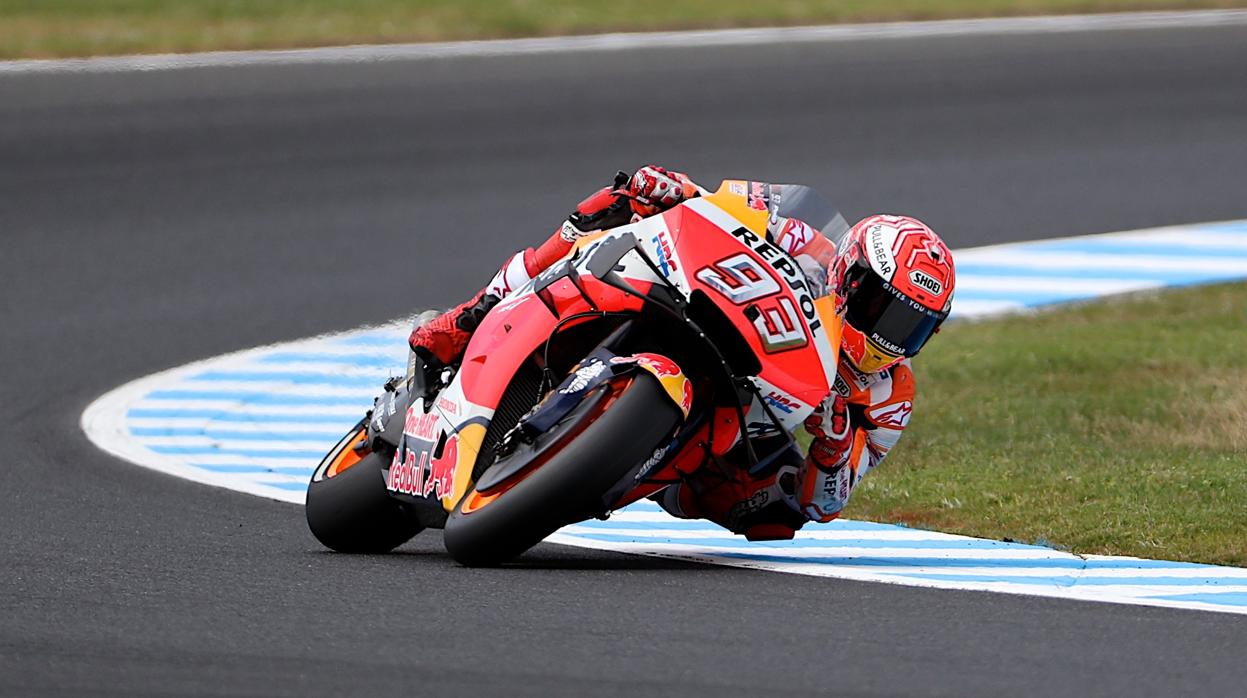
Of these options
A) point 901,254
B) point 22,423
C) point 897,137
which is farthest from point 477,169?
point 901,254

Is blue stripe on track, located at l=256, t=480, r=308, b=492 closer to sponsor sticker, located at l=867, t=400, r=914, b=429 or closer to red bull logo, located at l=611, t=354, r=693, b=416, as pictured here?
sponsor sticker, located at l=867, t=400, r=914, b=429

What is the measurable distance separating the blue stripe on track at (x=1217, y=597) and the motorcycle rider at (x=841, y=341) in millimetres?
1072

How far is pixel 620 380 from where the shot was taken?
19.5 feet

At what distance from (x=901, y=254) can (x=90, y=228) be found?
29.2 ft

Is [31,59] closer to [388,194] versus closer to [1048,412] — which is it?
[388,194]

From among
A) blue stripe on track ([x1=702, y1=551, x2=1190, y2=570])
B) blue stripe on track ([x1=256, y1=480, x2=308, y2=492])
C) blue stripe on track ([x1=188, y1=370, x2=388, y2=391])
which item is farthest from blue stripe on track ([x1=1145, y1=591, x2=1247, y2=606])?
blue stripe on track ([x1=188, y1=370, x2=388, y2=391])

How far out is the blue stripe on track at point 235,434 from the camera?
32.4ft

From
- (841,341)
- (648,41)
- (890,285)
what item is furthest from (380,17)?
(890,285)

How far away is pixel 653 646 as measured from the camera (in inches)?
201

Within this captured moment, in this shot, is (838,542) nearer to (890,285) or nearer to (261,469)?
(890,285)

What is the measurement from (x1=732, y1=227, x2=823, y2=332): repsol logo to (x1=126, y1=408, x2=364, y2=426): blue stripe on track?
14.0ft

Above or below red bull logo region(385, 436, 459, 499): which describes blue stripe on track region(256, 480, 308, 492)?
below

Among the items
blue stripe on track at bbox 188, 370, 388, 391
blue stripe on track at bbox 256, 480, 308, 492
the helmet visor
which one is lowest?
blue stripe on track at bbox 188, 370, 388, 391

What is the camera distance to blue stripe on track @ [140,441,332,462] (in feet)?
31.1
